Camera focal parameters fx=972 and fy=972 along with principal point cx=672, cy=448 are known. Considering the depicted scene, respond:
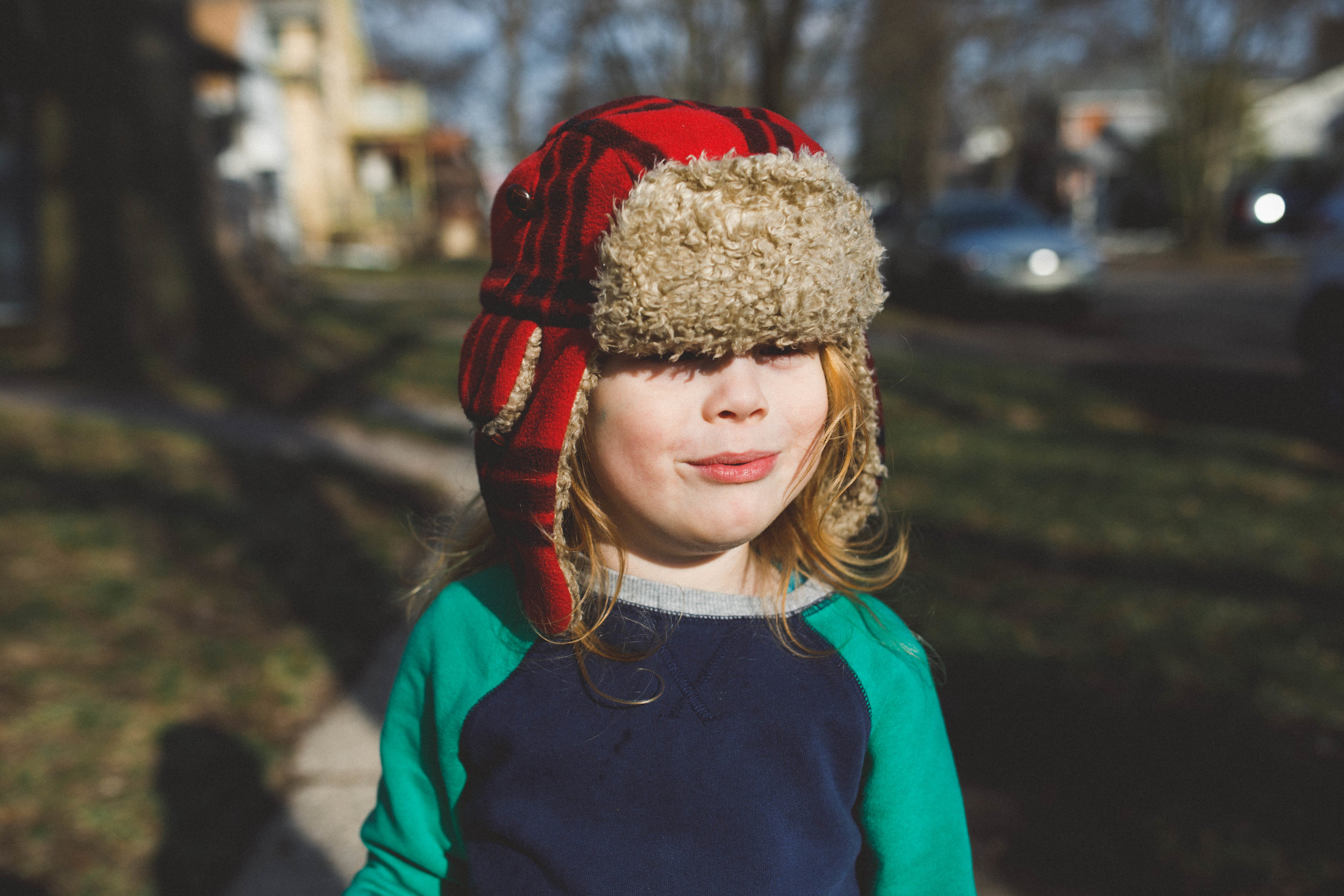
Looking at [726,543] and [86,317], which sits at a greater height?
[726,543]

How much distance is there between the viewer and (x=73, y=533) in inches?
162

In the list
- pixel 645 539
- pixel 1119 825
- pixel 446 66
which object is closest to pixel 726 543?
pixel 645 539

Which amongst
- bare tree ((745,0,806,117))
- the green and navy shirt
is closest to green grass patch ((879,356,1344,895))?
the green and navy shirt

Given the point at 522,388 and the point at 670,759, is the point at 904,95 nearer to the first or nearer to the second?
the point at 522,388

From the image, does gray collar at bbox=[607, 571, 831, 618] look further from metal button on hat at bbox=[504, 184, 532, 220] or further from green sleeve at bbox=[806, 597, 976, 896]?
metal button on hat at bbox=[504, 184, 532, 220]

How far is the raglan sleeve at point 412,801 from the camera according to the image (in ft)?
4.30

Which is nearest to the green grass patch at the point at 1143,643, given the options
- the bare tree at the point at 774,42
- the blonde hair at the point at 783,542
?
the blonde hair at the point at 783,542

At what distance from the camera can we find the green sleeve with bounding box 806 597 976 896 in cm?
125

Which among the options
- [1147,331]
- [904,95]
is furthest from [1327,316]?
[904,95]

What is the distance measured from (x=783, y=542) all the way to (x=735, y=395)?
37cm

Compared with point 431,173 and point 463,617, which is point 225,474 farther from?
point 431,173

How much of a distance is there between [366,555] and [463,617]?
2975mm

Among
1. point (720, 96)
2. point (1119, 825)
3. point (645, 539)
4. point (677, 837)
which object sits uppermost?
point (720, 96)

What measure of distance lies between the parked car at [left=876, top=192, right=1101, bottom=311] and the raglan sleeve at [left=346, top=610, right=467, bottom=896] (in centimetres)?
1153
